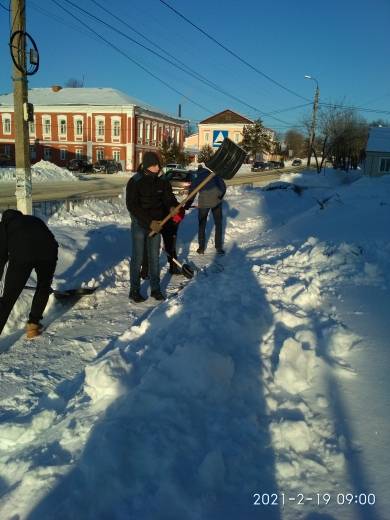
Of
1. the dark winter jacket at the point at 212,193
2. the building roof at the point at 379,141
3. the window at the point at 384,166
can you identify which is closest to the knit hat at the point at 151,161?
the dark winter jacket at the point at 212,193

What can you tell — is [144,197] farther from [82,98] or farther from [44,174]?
[82,98]

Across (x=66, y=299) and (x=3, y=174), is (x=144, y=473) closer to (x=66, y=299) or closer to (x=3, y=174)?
(x=66, y=299)

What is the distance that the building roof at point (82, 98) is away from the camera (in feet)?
149

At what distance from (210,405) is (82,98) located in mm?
50029

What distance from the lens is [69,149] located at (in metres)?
47.5

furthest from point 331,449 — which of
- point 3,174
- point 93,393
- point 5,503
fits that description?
point 3,174

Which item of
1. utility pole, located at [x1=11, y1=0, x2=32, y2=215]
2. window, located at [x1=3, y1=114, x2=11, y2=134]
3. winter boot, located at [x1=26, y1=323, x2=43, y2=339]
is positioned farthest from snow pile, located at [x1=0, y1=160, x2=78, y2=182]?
winter boot, located at [x1=26, y1=323, x2=43, y2=339]

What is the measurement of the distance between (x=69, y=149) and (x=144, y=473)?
49.5 meters

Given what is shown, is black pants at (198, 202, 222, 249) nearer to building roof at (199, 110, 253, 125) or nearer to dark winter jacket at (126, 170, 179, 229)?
dark winter jacket at (126, 170, 179, 229)

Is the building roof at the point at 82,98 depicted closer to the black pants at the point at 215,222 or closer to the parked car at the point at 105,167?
the parked car at the point at 105,167

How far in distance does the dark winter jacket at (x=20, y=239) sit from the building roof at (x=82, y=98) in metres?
43.8

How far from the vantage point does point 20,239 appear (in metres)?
3.94

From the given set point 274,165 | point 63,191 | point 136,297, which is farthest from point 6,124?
point 136,297
